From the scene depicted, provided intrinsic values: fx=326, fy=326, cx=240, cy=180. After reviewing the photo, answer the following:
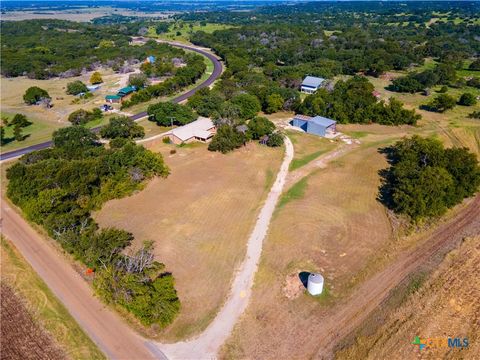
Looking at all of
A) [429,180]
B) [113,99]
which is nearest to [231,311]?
[429,180]

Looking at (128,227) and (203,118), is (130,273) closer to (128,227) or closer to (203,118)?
(128,227)

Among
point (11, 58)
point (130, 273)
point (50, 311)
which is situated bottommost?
point (11, 58)

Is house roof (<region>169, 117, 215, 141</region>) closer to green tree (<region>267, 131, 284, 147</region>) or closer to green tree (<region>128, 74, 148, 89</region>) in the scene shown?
green tree (<region>267, 131, 284, 147</region>)

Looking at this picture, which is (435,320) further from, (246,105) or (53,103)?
(53,103)

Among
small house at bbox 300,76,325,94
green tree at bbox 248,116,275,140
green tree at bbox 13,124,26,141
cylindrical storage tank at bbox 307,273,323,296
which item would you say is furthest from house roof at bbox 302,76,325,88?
cylindrical storage tank at bbox 307,273,323,296

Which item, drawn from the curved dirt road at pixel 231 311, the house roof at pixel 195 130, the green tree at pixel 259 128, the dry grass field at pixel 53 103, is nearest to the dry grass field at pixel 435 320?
the curved dirt road at pixel 231 311

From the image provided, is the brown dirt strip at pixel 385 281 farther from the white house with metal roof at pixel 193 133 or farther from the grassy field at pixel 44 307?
the white house with metal roof at pixel 193 133

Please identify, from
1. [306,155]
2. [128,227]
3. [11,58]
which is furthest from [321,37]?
[128,227]
